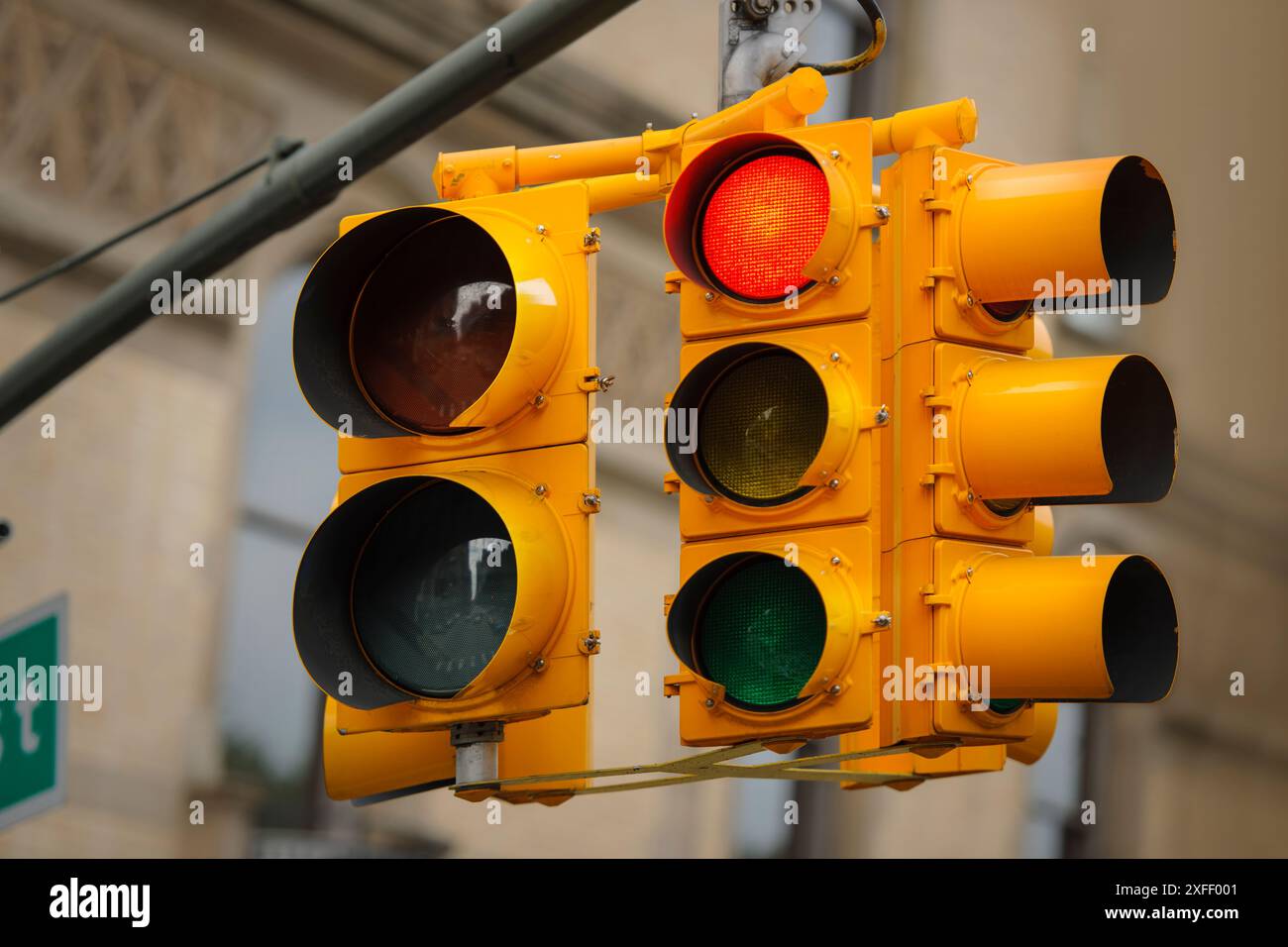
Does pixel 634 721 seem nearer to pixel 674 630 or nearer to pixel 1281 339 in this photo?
pixel 1281 339

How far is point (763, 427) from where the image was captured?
550 cm

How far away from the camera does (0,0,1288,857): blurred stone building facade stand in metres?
13.5

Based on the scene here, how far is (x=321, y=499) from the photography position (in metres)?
15.4

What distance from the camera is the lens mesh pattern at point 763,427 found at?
540cm

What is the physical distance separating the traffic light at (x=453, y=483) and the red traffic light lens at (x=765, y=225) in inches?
18.9

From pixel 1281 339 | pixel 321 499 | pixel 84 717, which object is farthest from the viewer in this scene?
pixel 1281 339

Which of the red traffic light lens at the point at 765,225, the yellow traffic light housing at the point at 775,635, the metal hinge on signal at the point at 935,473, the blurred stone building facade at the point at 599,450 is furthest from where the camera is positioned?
the blurred stone building facade at the point at 599,450

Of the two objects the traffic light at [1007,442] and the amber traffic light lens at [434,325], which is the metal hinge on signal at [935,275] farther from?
the amber traffic light lens at [434,325]

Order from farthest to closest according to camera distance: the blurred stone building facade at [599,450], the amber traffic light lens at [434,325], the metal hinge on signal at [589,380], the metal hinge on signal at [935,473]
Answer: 1. the blurred stone building facade at [599,450]
2. the amber traffic light lens at [434,325]
3. the metal hinge on signal at [589,380]
4. the metal hinge on signal at [935,473]

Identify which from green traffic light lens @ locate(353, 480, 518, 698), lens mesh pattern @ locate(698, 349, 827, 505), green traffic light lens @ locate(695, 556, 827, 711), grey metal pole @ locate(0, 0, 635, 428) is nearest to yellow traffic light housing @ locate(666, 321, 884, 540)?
lens mesh pattern @ locate(698, 349, 827, 505)

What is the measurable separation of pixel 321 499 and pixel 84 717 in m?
2.63

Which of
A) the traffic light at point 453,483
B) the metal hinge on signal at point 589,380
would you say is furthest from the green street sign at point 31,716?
the metal hinge on signal at point 589,380

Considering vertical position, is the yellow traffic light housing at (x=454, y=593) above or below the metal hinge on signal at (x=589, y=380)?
below
